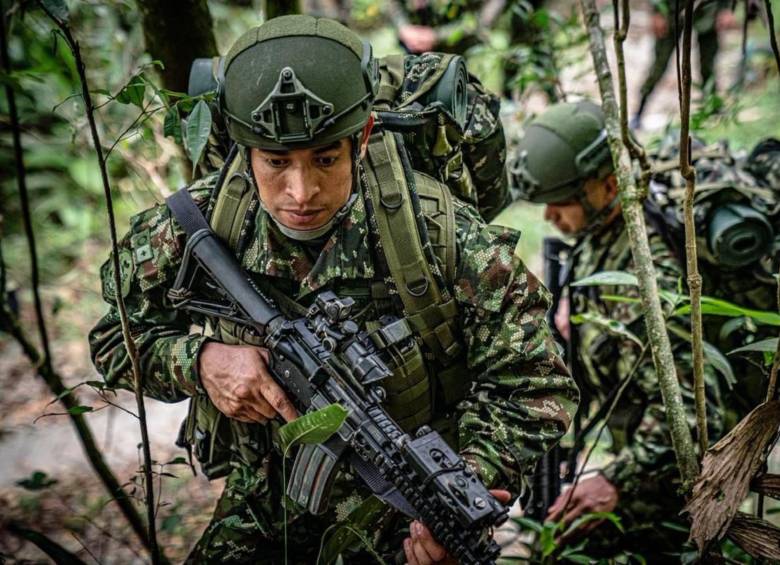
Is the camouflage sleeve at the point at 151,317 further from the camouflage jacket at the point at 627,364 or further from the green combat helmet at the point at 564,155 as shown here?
the green combat helmet at the point at 564,155

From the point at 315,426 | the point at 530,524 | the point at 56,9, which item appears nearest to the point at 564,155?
the point at 530,524

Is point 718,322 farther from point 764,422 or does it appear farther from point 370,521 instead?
point 370,521

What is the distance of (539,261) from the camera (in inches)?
277

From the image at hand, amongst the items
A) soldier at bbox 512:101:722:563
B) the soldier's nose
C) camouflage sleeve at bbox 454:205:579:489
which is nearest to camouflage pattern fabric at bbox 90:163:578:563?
camouflage sleeve at bbox 454:205:579:489

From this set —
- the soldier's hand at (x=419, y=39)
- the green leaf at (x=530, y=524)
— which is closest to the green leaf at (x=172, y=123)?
the green leaf at (x=530, y=524)

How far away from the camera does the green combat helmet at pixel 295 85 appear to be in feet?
5.80

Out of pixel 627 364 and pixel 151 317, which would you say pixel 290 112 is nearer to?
pixel 151 317

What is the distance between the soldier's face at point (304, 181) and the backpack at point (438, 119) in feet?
0.85

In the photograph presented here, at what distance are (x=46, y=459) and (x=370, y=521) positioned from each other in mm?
3217

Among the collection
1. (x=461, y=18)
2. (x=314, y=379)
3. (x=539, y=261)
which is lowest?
(x=314, y=379)

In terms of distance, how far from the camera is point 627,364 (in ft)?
10.0

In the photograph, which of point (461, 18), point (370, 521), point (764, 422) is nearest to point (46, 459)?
point (370, 521)

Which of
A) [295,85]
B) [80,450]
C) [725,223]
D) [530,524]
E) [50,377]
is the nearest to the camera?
[295,85]

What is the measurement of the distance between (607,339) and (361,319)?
57.3 inches
